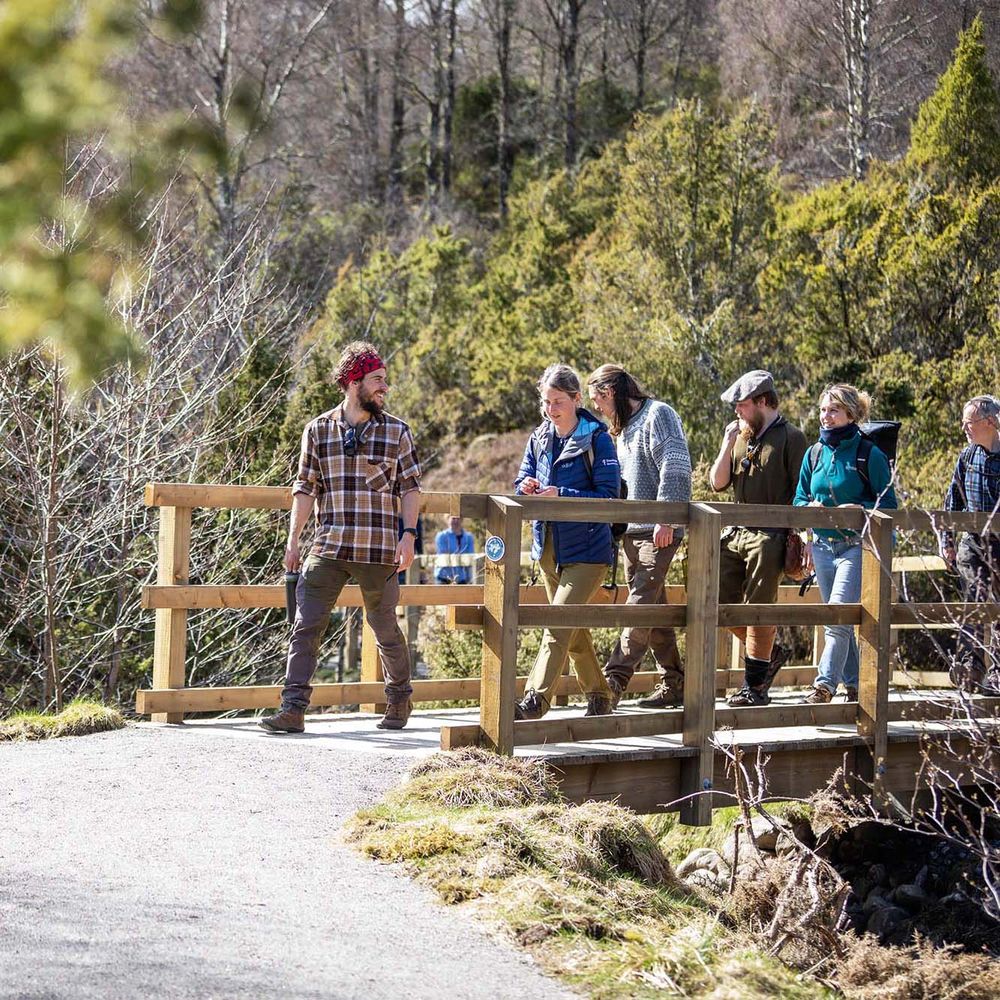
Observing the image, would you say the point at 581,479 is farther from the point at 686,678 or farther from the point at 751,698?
the point at 751,698

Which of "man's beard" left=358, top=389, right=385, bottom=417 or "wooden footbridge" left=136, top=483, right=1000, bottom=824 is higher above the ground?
"man's beard" left=358, top=389, right=385, bottom=417

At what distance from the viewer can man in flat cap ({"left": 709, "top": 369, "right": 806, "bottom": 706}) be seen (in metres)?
8.11

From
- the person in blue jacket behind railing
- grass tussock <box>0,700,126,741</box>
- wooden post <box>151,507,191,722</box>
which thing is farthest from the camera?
the person in blue jacket behind railing

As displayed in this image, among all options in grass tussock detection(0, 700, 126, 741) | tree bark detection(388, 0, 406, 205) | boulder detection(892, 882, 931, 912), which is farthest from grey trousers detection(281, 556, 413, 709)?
tree bark detection(388, 0, 406, 205)

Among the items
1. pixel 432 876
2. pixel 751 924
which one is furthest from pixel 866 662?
pixel 432 876

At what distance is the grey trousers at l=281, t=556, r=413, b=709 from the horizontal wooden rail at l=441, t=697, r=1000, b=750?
96cm

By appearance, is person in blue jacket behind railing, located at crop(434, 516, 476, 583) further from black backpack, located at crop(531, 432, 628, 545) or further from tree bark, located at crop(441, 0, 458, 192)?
tree bark, located at crop(441, 0, 458, 192)

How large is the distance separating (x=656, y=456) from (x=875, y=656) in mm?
1611

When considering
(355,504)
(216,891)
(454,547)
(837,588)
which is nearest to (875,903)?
(837,588)

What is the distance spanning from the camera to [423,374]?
30250 mm

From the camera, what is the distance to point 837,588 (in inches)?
320

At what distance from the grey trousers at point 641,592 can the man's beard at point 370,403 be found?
5.33 ft

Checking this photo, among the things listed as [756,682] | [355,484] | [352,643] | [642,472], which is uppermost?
[642,472]

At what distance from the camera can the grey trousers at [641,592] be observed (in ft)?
25.9
